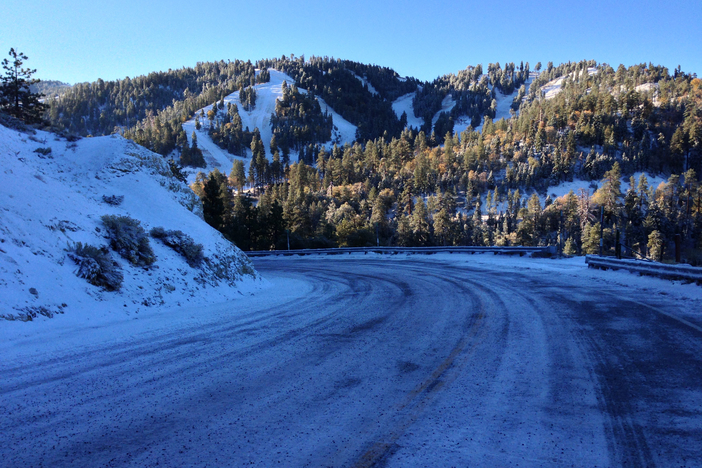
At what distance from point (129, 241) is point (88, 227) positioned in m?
1.12

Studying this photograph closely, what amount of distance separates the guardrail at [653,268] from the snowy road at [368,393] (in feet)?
13.3

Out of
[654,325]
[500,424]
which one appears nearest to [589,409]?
[500,424]

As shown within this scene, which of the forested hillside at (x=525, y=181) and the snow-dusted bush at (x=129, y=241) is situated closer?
the snow-dusted bush at (x=129, y=241)

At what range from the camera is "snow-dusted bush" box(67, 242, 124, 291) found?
27.6 feet

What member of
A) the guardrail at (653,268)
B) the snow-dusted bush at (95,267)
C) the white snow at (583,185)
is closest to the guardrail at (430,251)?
the guardrail at (653,268)

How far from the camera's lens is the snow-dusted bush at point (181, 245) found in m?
11.9

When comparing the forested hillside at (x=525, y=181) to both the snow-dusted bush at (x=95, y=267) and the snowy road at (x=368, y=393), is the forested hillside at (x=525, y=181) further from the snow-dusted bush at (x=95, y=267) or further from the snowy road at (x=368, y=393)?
the snowy road at (x=368, y=393)

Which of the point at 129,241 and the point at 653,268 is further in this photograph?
the point at 653,268

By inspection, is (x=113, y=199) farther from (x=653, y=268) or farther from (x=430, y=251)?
(x=430, y=251)

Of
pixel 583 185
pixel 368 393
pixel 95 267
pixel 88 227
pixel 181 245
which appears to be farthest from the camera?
pixel 583 185

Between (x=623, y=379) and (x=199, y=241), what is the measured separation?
1256 centimetres

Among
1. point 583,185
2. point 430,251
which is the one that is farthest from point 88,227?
point 583,185

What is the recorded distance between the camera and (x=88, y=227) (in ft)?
33.1

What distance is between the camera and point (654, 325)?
6.21 meters
